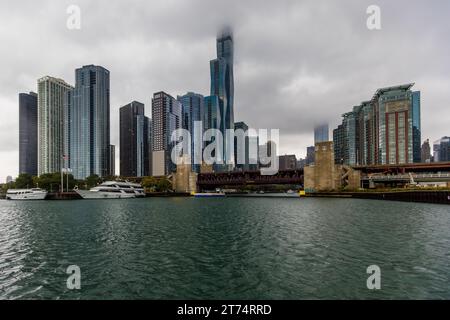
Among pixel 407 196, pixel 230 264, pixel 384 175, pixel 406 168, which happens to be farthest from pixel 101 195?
pixel 406 168

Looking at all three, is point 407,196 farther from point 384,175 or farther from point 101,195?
point 101,195

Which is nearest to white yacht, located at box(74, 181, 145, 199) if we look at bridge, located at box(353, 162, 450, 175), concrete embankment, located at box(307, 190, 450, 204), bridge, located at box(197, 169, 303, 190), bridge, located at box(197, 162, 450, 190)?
bridge, located at box(197, 162, 450, 190)

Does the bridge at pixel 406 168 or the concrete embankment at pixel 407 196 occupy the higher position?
the bridge at pixel 406 168

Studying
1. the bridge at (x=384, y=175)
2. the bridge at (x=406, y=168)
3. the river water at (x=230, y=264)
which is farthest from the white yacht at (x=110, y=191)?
the bridge at (x=406, y=168)

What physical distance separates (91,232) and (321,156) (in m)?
133

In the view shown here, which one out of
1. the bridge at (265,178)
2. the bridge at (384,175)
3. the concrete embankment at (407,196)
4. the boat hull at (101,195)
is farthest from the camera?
the bridge at (265,178)

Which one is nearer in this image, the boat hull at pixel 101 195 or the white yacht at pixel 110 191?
the boat hull at pixel 101 195

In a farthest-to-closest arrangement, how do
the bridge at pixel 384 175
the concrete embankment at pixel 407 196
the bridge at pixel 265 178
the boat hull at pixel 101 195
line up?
the bridge at pixel 265 178 → the boat hull at pixel 101 195 → the bridge at pixel 384 175 → the concrete embankment at pixel 407 196

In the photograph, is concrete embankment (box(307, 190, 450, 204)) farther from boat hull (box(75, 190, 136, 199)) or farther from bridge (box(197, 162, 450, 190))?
boat hull (box(75, 190, 136, 199))

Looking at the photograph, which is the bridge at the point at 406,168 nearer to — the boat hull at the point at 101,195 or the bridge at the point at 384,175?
the bridge at the point at 384,175

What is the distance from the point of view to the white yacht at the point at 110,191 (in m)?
137
